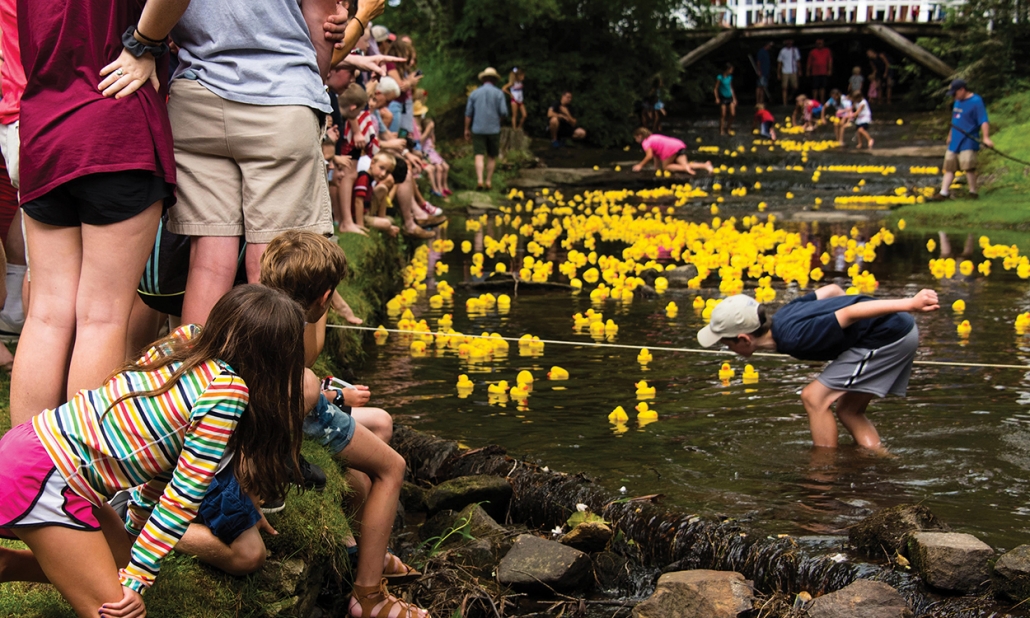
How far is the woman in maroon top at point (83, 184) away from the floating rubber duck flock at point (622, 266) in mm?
3495

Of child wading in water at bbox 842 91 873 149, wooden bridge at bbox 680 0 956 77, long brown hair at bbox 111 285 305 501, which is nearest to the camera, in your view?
long brown hair at bbox 111 285 305 501

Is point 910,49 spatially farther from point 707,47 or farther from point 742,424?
point 742,424

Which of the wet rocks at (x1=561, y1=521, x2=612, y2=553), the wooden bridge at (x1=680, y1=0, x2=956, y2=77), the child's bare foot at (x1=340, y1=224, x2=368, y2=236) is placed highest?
the wooden bridge at (x1=680, y1=0, x2=956, y2=77)

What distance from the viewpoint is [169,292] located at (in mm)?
4121

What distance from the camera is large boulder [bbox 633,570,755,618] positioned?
3.98 m

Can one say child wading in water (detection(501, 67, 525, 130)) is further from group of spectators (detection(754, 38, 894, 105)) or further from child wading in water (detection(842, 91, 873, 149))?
group of spectators (detection(754, 38, 894, 105))

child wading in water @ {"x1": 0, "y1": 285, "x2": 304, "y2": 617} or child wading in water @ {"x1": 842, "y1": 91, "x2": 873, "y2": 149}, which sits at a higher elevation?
child wading in water @ {"x1": 842, "y1": 91, "x2": 873, "y2": 149}

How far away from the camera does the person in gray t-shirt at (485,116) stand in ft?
62.6

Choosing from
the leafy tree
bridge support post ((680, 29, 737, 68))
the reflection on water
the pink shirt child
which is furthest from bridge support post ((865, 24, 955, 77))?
the reflection on water

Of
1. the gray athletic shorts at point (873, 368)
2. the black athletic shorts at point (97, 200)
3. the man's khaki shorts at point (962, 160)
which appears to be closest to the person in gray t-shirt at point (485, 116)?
the man's khaki shorts at point (962, 160)

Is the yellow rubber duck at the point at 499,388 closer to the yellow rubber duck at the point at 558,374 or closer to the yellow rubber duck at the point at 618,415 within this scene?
the yellow rubber duck at the point at 558,374

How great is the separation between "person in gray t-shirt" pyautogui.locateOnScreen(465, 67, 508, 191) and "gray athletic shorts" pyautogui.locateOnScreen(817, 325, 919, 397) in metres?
14.3

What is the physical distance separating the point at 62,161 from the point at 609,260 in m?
8.23

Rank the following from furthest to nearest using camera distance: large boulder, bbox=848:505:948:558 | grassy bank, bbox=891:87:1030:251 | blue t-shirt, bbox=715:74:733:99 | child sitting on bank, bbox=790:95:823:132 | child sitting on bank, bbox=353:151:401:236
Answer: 1. child sitting on bank, bbox=790:95:823:132
2. blue t-shirt, bbox=715:74:733:99
3. grassy bank, bbox=891:87:1030:251
4. child sitting on bank, bbox=353:151:401:236
5. large boulder, bbox=848:505:948:558
